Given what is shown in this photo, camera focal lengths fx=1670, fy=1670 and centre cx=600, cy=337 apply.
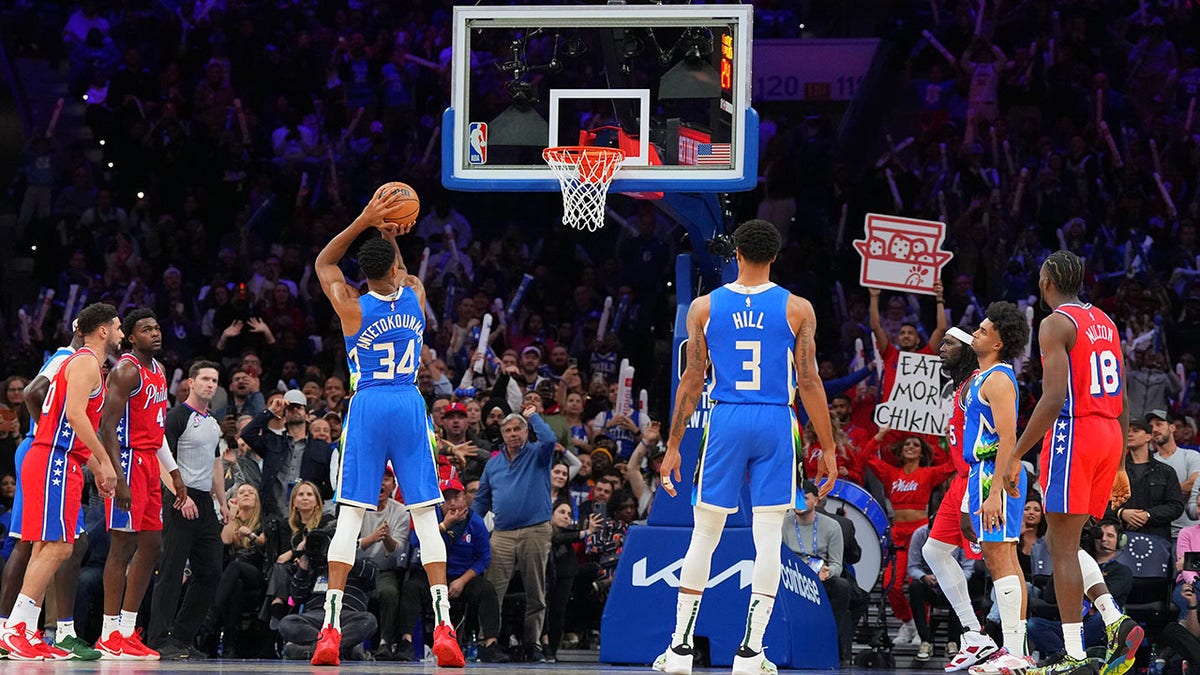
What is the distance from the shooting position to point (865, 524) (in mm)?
15148

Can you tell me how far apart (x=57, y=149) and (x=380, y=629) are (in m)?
12.2

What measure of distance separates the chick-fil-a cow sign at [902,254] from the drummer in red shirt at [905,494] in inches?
60.5

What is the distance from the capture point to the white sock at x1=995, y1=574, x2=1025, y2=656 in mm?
10477

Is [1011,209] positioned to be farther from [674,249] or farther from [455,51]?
[455,51]

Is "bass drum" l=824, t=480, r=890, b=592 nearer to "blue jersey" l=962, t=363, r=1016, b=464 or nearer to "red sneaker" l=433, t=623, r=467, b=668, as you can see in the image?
"blue jersey" l=962, t=363, r=1016, b=464

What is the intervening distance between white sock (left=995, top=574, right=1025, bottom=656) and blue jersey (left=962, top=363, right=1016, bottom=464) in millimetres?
790

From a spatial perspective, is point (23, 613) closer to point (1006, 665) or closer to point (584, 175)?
point (584, 175)

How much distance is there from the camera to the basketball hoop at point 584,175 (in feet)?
37.3

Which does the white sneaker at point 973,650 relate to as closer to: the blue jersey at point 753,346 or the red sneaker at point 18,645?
the blue jersey at point 753,346

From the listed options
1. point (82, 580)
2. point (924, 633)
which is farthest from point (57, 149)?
point (924, 633)

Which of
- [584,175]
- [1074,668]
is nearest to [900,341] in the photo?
[584,175]

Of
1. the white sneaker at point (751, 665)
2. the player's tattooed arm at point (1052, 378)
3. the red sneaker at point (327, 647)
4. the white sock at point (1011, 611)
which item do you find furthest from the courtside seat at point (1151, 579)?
the red sneaker at point (327, 647)

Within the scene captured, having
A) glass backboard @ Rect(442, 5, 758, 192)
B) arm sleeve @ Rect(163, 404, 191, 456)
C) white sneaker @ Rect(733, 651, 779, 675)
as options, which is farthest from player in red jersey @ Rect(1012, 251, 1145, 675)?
arm sleeve @ Rect(163, 404, 191, 456)

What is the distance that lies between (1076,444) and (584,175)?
12.6 ft
